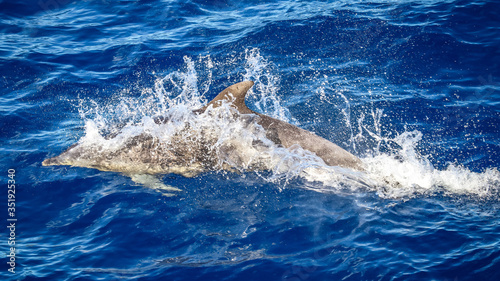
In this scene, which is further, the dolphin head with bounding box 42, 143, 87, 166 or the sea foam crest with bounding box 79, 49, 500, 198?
the dolphin head with bounding box 42, 143, 87, 166

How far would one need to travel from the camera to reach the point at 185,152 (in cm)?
797

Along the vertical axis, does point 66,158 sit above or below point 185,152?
above

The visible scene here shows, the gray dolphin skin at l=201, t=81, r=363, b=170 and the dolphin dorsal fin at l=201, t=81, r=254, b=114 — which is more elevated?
the dolphin dorsal fin at l=201, t=81, r=254, b=114

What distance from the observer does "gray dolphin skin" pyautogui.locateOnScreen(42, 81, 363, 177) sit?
766cm

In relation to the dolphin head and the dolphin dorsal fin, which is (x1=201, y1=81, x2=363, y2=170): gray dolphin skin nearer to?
the dolphin dorsal fin

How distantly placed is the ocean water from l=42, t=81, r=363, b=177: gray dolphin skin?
167 millimetres

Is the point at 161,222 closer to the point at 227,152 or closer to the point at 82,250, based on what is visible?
the point at 82,250

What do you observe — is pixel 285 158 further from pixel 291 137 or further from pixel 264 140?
pixel 264 140

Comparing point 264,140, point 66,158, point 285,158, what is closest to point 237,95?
point 264,140


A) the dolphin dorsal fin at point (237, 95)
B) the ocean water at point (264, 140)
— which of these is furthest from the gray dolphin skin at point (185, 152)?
the ocean water at point (264, 140)

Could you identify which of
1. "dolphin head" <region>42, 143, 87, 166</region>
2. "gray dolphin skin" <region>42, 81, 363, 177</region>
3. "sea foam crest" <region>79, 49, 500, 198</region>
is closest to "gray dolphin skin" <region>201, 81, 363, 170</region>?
"gray dolphin skin" <region>42, 81, 363, 177</region>

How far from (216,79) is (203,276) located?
22.6 feet

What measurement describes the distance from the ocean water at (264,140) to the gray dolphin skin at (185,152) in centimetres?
17

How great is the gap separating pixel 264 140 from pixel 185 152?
60.2 inches
